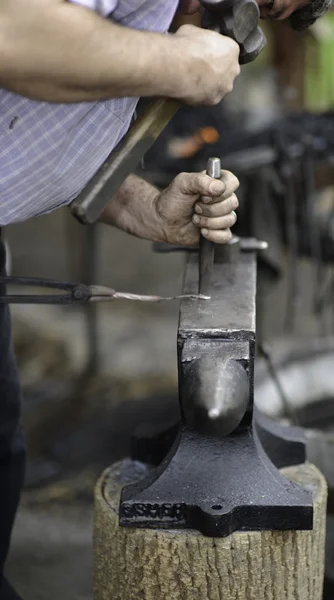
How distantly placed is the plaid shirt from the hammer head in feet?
0.20

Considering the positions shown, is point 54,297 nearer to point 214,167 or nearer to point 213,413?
point 214,167

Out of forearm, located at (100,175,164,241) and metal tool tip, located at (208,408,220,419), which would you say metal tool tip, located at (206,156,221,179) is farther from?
metal tool tip, located at (208,408,220,419)

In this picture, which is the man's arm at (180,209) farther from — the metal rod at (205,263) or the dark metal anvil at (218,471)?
the dark metal anvil at (218,471)

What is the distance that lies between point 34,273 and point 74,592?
2.96m

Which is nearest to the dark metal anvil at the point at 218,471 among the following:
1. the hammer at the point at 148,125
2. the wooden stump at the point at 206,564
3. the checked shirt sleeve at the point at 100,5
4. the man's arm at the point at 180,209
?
the wooden stump at the point at 206,564

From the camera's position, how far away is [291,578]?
1519 millimetres

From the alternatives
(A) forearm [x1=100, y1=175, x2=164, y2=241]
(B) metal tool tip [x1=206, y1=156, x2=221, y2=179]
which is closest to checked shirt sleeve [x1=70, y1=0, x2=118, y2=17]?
(B) metal tool tip [x1=206, y1=156, x2=221, y2=179]

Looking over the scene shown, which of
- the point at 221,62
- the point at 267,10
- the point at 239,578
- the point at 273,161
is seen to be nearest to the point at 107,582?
the point at 239,578

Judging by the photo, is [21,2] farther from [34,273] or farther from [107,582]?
[34,273]

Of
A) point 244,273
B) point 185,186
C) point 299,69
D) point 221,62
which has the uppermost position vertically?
point 299,69

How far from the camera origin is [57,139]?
1378mm

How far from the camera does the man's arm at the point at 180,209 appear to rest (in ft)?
5.13

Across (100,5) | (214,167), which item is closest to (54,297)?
(214,167)

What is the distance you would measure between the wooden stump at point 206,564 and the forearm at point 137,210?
57cm
